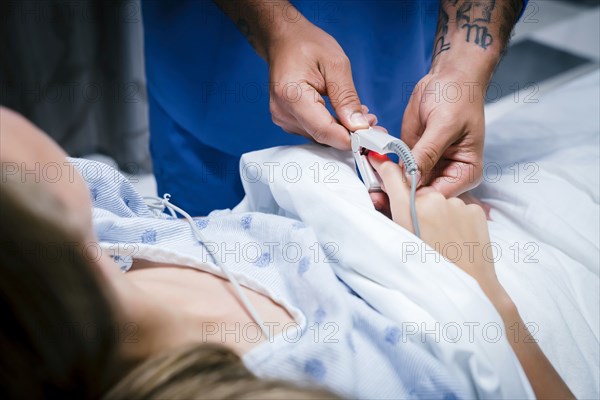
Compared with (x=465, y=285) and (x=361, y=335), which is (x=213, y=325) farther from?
(x=465, y=285)

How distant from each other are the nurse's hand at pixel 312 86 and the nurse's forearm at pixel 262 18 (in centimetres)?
1

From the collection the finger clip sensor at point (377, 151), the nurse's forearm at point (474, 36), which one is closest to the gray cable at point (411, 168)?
the finger clip sensor at point (377, 151)

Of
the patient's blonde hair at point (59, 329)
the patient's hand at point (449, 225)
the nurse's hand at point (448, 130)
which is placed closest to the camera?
the patient's blonde hair at point (59, 329)

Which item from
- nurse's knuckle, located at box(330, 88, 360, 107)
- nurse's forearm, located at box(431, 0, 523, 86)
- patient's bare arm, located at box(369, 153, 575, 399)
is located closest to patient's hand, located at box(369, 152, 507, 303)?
patient's bare arm, located at box(369, 153, 575, 399)

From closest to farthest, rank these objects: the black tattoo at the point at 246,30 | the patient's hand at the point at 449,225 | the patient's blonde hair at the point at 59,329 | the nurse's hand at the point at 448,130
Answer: the patient's blonde hair at the point at 59,329, the patient's hand at the point at 449,225, the nurse's hand at the point at 448,130, the black tattoo at the point at 246,30

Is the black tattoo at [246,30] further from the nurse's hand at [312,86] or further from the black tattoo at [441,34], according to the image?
the black tattoo at [441,34]

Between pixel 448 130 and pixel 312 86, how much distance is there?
211mm

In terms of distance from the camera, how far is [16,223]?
47 centimetres

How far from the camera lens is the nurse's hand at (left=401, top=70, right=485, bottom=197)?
33.3 inches

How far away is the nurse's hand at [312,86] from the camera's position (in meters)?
0.82

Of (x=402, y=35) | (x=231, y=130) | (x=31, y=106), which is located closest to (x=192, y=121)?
(x=231, y=130)

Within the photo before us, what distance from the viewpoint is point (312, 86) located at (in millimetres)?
860

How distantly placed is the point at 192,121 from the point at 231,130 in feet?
0.27

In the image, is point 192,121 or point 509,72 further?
point 509,72
